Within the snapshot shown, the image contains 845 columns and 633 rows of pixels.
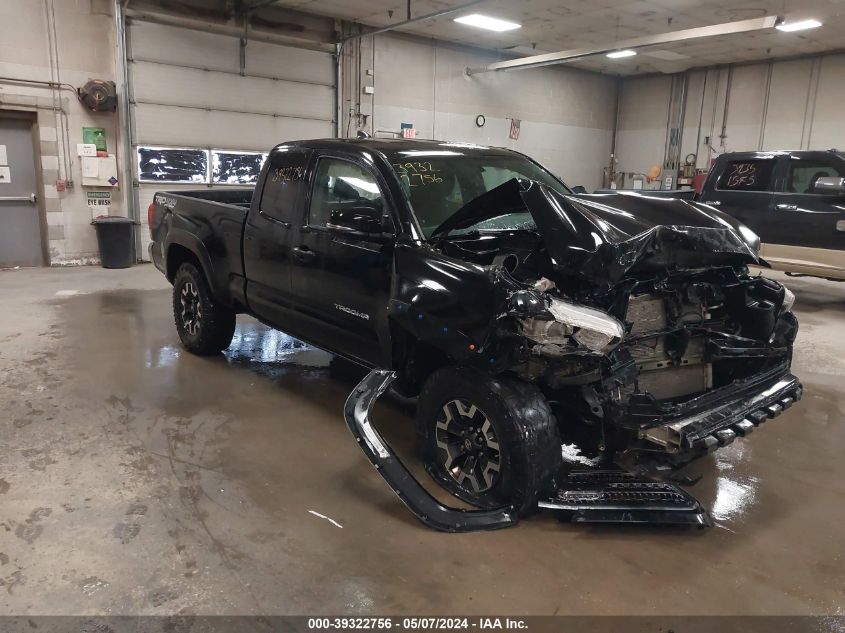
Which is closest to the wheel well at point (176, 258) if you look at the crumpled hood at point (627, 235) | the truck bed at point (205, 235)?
the truck bed at point (205, 235)

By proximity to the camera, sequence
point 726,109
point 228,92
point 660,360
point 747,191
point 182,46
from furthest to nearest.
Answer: point 726,109 → point 228,92 → point 182,46 → point 747,191 → point 660,360

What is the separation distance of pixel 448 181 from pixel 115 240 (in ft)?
26.2

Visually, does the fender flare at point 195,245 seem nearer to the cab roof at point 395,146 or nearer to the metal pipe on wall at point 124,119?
the cab roof at point 395,146

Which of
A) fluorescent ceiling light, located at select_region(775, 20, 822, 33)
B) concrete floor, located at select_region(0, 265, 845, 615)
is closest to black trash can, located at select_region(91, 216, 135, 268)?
concrete floor, located at select_region(0, 265, 845, 615)

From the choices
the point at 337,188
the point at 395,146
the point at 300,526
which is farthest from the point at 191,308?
the point at 300,526

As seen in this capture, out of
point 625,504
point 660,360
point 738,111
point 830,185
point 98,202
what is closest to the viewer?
point 625,504

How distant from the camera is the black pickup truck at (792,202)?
776 cm

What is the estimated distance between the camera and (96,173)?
1006 centimetres

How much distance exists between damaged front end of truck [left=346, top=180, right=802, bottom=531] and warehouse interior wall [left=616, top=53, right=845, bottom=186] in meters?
12.7

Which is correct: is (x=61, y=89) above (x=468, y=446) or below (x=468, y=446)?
above

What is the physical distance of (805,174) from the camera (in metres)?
8.07

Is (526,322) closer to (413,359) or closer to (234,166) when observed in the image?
(413,359)

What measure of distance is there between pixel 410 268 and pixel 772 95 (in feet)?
47.0

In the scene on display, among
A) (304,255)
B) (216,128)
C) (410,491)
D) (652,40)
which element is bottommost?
(410,491)
